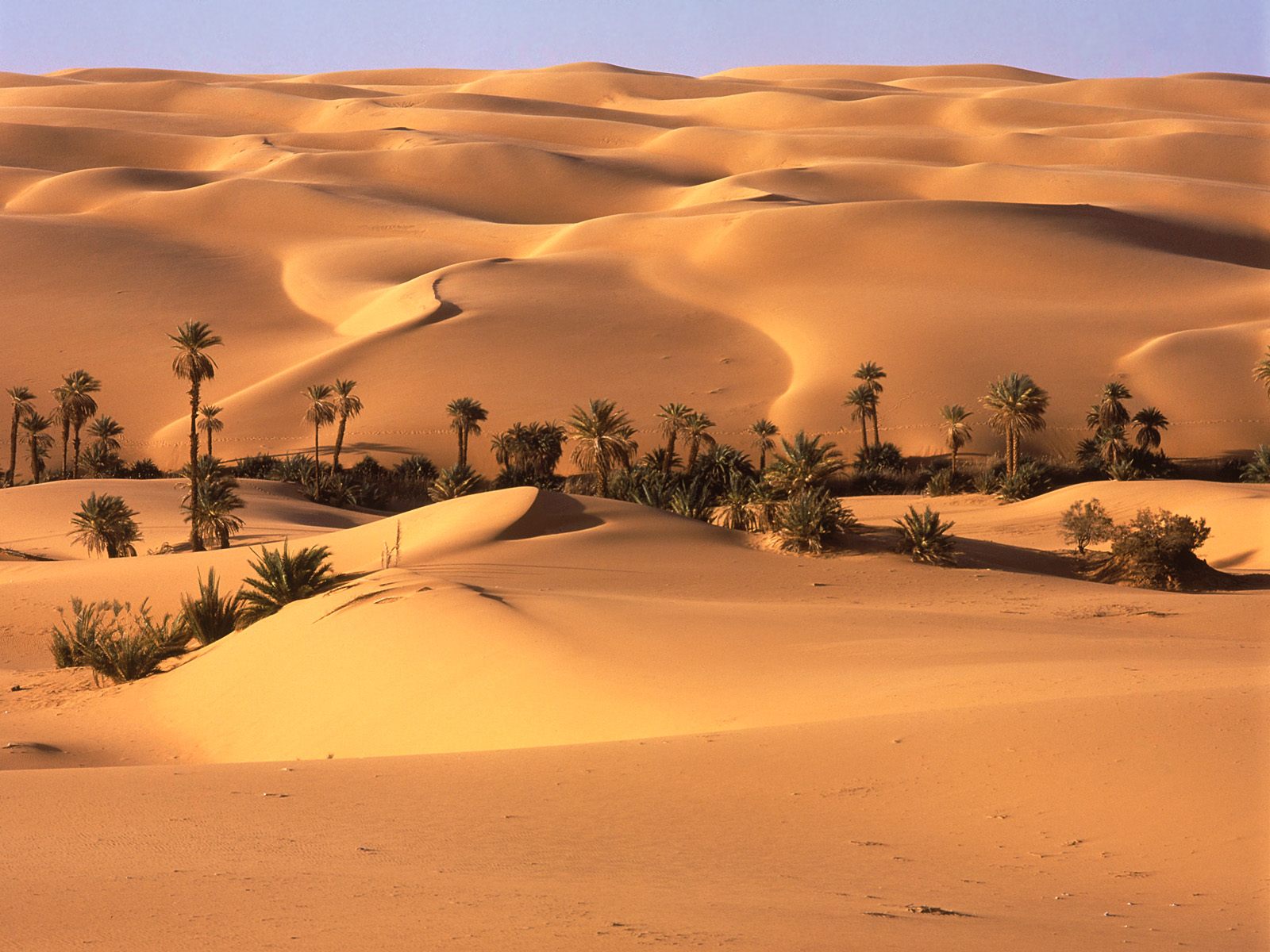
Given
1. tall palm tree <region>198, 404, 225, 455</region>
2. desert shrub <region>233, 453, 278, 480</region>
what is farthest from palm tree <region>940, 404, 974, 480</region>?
tall palm tree <region>198, 404, 225, 455</region>

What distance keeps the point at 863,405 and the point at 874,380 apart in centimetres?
419

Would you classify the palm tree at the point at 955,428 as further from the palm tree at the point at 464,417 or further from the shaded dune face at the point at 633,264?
the palm tree at the point at 464,417

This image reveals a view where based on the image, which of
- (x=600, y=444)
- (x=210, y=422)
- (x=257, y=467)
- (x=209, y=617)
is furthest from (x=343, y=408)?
(x=209, y=617)

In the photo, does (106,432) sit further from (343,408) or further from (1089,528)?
(1089,528)

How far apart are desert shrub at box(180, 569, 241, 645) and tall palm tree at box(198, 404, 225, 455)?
33546 millimetres

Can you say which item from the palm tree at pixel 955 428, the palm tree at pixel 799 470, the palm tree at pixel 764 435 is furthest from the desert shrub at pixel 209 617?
the palm tree at pixel 764 435

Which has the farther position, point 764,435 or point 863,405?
point 764,435

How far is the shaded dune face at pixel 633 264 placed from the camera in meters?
54.6

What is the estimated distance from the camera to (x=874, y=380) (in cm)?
5284

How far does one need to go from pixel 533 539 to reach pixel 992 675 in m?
9.68

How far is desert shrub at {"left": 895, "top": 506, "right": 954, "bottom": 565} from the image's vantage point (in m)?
20.1

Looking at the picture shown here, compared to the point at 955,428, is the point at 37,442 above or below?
below

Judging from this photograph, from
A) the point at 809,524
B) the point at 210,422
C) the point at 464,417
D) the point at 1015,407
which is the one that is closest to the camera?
the point at 809,524

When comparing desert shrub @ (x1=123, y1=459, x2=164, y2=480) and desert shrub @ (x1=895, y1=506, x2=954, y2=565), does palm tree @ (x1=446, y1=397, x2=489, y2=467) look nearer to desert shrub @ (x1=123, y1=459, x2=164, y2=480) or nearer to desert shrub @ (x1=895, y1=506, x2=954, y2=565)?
desert shrub @ (x1=123, y1=459, x2=164, y2=480)
